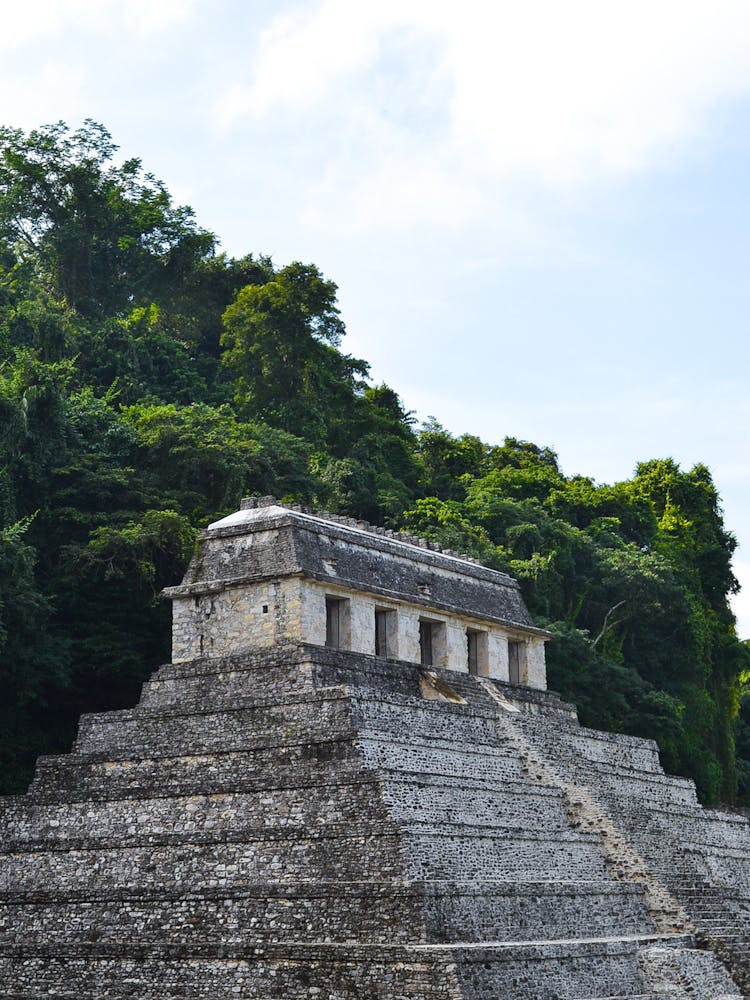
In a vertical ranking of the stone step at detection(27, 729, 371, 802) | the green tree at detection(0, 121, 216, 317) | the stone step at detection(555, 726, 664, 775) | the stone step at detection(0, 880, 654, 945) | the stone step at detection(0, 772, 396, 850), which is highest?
the green tree at detection(0, 121, 216, 317)

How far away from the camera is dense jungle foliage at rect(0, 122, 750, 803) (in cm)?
2648

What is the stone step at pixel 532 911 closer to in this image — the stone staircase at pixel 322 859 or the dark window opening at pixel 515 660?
the stone staircase at pixel 322 859

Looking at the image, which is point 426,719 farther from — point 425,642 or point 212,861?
point 212,861

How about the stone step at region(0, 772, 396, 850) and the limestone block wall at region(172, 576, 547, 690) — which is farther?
the limestone block wall at region(172, 576, 547, 690)

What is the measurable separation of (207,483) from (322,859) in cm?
1449

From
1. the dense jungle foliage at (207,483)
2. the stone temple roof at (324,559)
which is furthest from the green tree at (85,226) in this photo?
the stone temple roof at (324,559)

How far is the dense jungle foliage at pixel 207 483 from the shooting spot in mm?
26484

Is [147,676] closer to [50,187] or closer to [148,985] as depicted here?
→ [148,985]

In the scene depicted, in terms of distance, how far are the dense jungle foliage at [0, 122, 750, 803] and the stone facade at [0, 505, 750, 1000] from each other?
368cm

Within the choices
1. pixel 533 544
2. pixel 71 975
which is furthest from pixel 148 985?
pixel 533 544

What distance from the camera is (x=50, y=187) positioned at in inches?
1833

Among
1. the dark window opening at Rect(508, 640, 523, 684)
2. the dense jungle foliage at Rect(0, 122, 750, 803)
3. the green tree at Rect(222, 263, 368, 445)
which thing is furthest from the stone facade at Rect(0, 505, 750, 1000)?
the green tree at Rect(222, 263, 368, 445)

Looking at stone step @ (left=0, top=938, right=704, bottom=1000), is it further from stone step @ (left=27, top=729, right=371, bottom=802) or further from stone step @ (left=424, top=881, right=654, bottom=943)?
stone step @ (left=27, top=729, right=371, bottom=802)

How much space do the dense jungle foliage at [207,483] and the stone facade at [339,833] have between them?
3.68 meters
